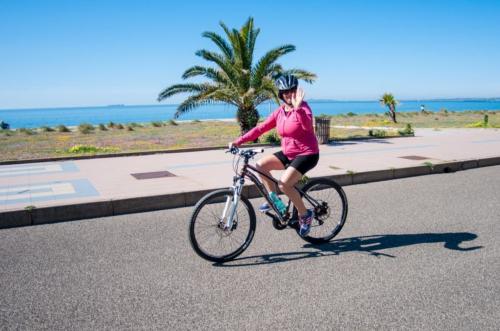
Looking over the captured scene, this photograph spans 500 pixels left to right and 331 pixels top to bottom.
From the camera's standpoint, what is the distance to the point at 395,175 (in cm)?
975

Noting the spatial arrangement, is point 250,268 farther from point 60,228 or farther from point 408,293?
point 60,228

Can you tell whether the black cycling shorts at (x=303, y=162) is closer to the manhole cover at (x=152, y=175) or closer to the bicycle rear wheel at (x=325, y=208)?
the bicycle rear wheel at (x=325, y=208)

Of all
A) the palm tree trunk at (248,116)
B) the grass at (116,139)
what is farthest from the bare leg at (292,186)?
the palm tree trunk at (248,116)

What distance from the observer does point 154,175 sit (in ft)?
29.6

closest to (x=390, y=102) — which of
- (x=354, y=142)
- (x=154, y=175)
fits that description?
(x=354, y=142)

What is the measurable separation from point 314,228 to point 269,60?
11879 millimetres

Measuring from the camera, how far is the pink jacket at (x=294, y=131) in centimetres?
470

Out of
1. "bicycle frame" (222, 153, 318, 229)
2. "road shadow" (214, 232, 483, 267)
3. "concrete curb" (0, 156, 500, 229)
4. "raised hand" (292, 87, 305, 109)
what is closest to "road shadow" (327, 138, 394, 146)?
"concrete curb" (0, 156, 500, 229)

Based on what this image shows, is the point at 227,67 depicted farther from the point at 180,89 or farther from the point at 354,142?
the point at 354,142

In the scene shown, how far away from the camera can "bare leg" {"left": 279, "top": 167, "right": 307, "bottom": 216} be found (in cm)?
477

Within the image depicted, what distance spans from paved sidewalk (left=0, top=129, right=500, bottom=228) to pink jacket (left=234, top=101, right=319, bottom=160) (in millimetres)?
2740

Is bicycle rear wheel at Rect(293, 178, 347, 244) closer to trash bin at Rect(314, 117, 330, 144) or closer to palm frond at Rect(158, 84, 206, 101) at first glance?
trash bin at Rect(314, 117, 330, 144)

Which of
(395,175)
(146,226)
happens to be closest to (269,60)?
(395,175)

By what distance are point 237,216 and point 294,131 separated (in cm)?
106
